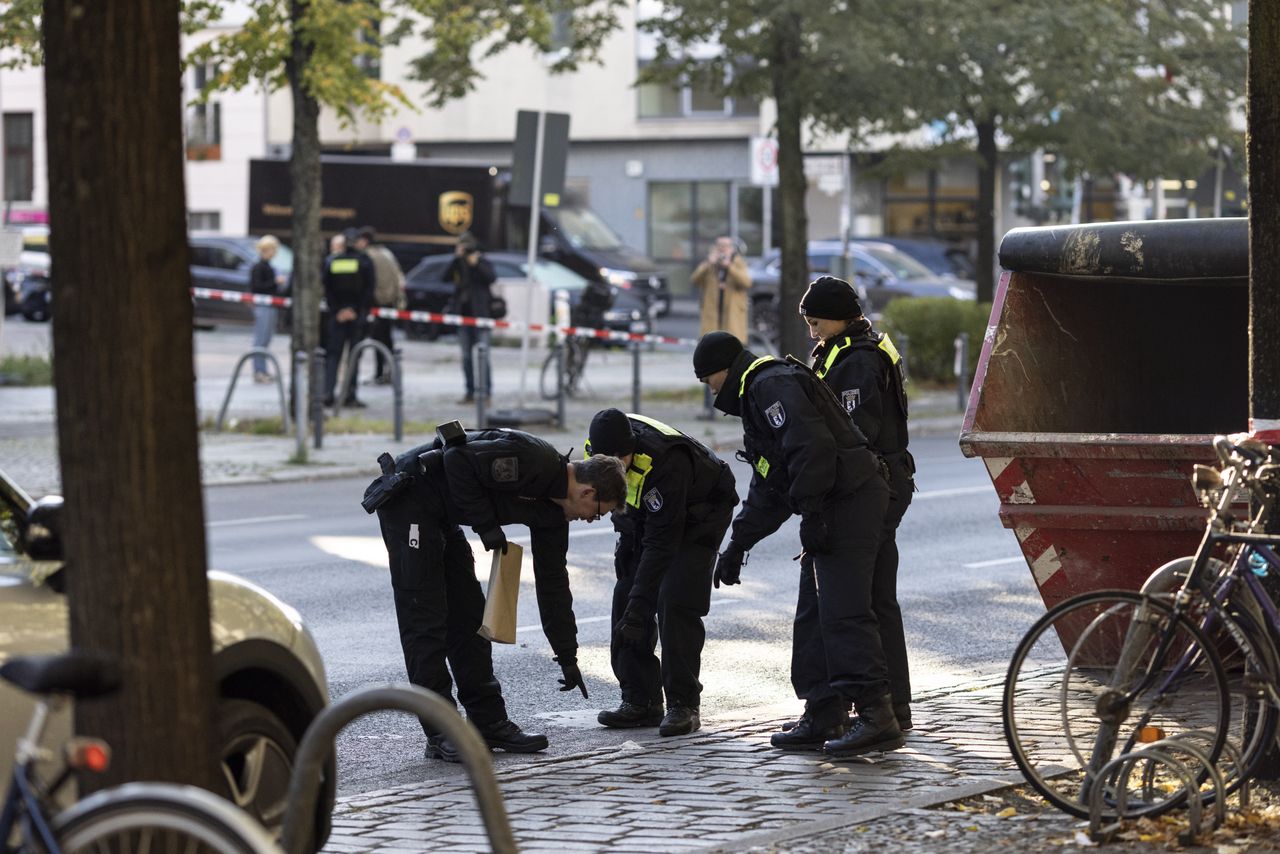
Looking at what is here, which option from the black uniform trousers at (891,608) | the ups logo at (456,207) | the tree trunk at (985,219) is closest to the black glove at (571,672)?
the black uniform trousers at (891,608)

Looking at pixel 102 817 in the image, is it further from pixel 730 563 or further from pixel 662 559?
pixel 662 559

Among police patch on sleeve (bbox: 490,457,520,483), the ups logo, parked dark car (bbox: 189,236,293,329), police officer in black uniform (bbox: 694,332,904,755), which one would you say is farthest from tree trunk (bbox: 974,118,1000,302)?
police patch on sleeve (bbox: 490,457,520,483)

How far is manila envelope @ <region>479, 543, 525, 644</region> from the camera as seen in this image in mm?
7719

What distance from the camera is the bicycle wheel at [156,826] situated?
365cm

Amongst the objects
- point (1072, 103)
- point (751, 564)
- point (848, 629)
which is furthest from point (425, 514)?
point (1072, 103)

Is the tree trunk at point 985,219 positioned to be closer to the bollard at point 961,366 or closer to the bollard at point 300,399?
the bollard at point 961,366

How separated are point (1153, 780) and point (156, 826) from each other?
3.42 metres

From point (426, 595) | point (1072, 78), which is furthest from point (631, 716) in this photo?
point (1072, 78)

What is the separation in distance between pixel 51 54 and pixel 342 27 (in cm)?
1675

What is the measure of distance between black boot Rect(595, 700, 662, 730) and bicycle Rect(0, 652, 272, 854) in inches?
183

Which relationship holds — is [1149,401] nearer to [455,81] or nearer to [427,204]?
[455,81]

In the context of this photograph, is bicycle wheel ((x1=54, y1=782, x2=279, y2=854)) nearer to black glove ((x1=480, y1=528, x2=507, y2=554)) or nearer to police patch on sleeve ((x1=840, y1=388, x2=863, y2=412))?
black glove ((x1=480, y1=528, x2=507, y2=554))

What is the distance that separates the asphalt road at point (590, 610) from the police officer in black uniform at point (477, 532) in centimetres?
31

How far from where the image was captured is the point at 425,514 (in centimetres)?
789
